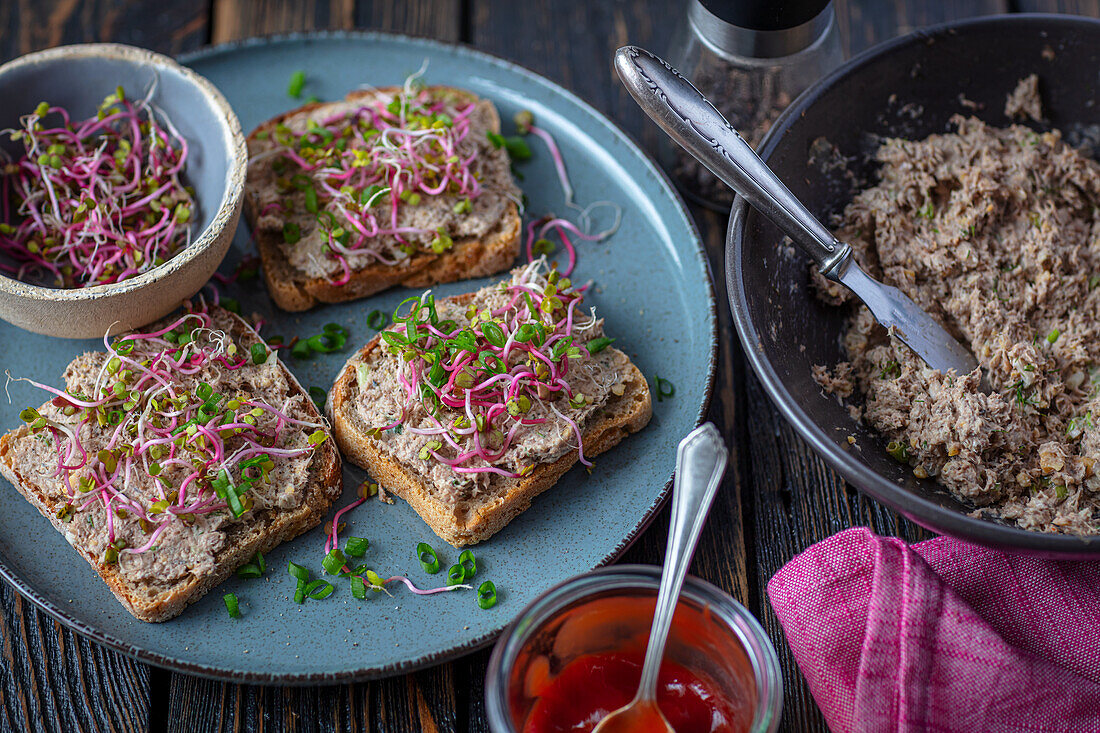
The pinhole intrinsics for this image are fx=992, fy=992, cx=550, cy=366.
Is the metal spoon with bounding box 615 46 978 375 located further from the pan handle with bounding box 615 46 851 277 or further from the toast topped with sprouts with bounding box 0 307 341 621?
the toast topped with sprouts with bounding box 0 307 341 621

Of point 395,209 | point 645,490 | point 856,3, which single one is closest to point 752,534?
point 645,490

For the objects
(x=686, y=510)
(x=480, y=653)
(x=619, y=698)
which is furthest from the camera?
(x=480, y=653)

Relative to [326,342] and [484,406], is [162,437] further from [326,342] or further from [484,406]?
[484,406]

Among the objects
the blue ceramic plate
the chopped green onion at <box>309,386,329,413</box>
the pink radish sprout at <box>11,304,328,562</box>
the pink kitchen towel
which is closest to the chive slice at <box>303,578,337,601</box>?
the blue ceramic plate

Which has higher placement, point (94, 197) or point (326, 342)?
point (94, 197)

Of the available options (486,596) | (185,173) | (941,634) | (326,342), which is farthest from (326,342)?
(941,634)

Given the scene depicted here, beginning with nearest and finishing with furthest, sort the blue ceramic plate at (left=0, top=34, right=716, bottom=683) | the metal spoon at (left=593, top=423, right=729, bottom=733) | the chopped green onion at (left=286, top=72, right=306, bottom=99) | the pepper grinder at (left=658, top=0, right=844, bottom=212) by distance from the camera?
1. the metal spoon at (left=593, top=423, right=729, bottom=733)
2. the blue ceramic plate at (left=0, top=34, right=716, bottom=683)
3. the pepper grinder at (left=658, top=0, right=844, bottom=212)
4. the chopped green onion at (left=286, top=72, right=306, bottom=99)

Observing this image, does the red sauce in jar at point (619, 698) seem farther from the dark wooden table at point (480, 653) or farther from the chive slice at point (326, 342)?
the chive slice at point (326, 342)
